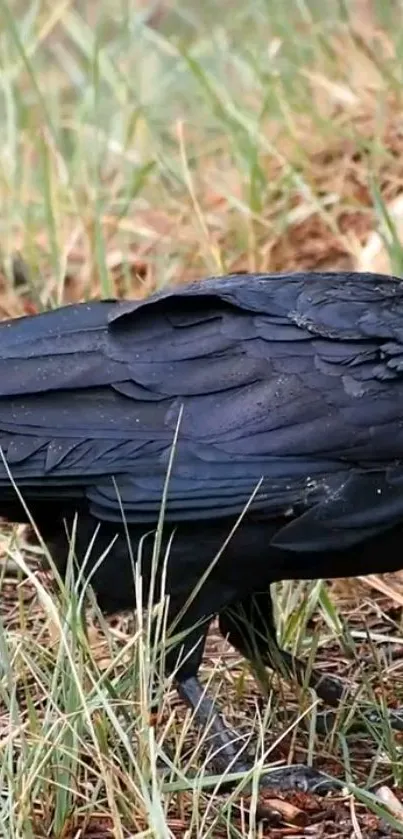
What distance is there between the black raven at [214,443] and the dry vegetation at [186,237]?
0.59 feet

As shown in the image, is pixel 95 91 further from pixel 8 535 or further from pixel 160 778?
pixel 160 778

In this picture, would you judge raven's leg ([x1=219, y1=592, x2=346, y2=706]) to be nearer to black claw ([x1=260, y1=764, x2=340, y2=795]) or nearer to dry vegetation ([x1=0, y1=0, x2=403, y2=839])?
dry vegetation ([x1=0, y1=0, x2=403, y2=839])

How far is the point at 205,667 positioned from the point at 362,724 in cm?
47

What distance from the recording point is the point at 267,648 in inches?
129

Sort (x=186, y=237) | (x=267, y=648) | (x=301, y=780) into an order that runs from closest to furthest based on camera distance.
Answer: (x=301, y=780) → (x=267, y=648) → (x=186, y=237)

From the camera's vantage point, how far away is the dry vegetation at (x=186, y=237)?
2629mm

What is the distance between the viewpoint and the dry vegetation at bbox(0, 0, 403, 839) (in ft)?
8.63

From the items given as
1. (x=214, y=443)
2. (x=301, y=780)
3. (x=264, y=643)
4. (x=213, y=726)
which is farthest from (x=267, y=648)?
(x=214, y=443)

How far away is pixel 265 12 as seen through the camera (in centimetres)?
602

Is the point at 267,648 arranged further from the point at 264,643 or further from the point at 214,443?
the point at 214,443

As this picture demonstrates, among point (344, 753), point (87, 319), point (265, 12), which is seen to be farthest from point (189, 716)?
point (265, 12)

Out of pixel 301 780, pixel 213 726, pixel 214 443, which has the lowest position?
pixel 301 780

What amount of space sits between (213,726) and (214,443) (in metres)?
0.58

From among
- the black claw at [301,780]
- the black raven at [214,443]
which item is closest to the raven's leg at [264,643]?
the black raven at [214,443]
